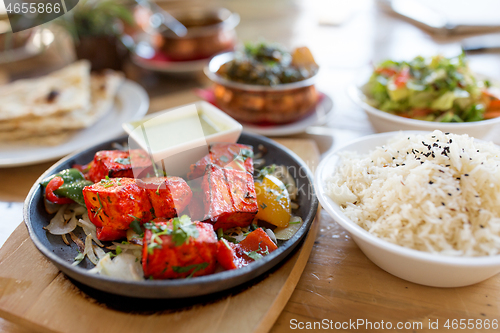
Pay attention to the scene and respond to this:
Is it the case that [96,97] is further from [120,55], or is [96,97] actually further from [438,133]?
[438,133]

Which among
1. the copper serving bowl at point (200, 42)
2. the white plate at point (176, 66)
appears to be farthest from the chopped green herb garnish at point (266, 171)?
the copper serving bowl at point (200, 42)

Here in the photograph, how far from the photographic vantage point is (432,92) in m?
2.62

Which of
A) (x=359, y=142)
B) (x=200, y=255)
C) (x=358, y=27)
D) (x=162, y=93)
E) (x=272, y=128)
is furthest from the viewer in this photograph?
(x=358, y=27)

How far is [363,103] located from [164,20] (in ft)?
8.58

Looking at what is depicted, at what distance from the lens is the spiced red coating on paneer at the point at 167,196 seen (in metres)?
1.52

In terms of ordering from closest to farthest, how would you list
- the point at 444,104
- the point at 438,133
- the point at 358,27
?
1. the point at 438,133
2. the point at 444,104
3. the point at 358,27

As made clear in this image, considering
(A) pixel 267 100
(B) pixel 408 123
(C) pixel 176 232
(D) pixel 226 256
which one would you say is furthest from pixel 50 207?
(B) pixel 408 123

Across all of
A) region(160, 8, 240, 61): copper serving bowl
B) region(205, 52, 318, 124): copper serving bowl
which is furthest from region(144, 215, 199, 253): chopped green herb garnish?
region(160, 8, 240, 61): copper serving bowl

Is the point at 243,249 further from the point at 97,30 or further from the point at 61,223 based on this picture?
the point at 97,30

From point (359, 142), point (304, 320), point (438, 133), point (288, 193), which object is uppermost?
point (438, 133)

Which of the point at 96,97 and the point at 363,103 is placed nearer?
the point at 363,103

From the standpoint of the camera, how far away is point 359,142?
194 centimetres

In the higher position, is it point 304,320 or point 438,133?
point 438,133

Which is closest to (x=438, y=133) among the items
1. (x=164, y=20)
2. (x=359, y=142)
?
(x=359, y=142)
